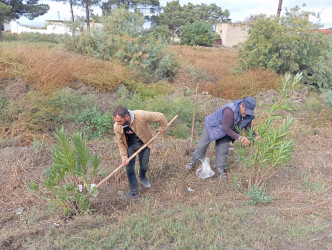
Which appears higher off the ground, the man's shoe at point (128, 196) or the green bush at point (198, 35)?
the green bush at point (198, 35)

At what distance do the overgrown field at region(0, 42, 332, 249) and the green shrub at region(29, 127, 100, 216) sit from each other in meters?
0.15

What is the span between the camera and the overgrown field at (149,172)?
2938mm

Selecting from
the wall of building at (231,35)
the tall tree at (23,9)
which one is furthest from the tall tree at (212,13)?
the tall tree at (23,9)

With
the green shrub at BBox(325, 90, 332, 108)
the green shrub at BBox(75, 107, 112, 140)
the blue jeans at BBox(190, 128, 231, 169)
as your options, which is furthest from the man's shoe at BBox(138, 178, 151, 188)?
the green shrub at BBox(325, 90, 332, 108)

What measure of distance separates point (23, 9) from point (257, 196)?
20.8 metres

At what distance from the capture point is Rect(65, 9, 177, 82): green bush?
363 inches

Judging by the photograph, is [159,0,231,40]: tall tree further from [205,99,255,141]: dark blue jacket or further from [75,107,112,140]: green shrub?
[205,99,255,141]: dark blue jacket

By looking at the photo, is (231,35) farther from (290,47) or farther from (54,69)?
(54,69)

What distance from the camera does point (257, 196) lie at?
12.2 ft

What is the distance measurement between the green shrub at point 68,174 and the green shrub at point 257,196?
2.07 m

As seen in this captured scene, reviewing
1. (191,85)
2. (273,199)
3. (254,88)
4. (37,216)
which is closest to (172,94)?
(191,85)

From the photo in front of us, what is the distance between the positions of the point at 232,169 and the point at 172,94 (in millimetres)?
4297

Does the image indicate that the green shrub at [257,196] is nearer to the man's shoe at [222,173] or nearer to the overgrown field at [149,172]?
the overgrown field at [149,172]

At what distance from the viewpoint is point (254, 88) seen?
9.11 m
